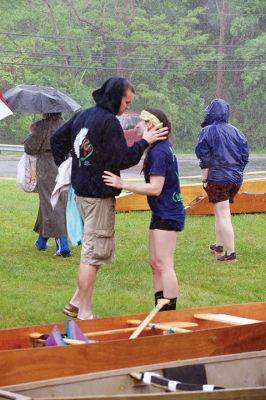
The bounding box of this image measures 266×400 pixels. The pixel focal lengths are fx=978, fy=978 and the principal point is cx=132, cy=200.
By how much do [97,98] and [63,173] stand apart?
2.98ft

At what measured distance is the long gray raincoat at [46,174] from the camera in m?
11.4

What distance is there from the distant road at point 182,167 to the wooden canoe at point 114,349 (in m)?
17.4

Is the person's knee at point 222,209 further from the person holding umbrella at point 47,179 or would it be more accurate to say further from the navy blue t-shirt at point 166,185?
the navy blue t-shirt at point 166,185

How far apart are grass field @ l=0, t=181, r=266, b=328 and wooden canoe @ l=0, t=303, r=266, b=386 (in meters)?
2.24

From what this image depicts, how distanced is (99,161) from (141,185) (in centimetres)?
39

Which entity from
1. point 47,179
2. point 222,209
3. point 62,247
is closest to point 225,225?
point 222,209

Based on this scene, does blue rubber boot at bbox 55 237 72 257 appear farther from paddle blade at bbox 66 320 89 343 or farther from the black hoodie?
paddle blade at bbox 66 320 89 343

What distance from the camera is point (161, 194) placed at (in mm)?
7871

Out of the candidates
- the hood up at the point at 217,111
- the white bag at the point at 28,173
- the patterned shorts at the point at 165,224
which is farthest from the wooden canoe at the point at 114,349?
the white bag at the point at 28,173

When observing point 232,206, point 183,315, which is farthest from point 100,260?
point 232,206

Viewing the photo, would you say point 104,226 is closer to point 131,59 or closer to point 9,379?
point 9,379

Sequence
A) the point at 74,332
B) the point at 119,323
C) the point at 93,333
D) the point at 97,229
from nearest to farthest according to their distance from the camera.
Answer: the point at 74,332, the point at 93,333, the point at 119,323, the point at 97,229

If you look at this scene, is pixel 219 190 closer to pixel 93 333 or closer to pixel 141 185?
pixel 141 185

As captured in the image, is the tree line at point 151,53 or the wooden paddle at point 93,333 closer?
the wooden paddle at point 93,333
